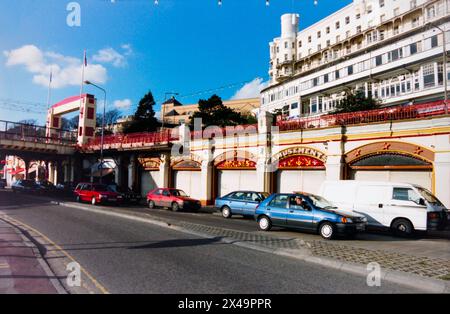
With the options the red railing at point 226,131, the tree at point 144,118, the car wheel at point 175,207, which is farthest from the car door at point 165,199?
the tree at point 144,118

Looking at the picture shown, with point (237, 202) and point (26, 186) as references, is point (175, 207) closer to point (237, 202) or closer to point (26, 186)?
point (237, 202)

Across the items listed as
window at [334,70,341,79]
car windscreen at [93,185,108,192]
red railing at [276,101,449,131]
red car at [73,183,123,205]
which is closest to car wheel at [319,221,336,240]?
red railing at [276,101,449,131]

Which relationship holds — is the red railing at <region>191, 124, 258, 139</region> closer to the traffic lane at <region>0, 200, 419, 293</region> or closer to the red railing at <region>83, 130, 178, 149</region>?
the red railing at <region>83, 130, 178, 149</region>

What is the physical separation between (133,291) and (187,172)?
23.1 meters

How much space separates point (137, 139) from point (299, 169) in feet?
57.5

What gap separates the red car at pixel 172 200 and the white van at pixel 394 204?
32.2 feet

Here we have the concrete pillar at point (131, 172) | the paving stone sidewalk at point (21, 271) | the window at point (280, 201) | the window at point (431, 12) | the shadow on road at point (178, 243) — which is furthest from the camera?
the window at point (431, 12)

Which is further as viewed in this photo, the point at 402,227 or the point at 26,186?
the point at 26,186

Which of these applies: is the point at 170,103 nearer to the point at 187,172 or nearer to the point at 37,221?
the point at 187,172

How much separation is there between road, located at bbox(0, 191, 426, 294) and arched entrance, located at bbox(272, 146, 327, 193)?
463 inches

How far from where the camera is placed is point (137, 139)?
31641mm

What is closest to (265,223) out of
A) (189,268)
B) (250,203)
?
(250,203)

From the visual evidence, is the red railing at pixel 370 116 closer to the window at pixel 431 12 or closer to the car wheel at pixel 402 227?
the car wheel at pixel 402 227

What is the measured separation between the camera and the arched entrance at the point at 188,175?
27.1 m
